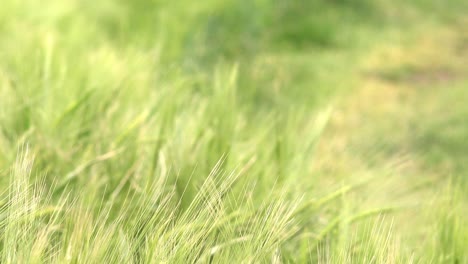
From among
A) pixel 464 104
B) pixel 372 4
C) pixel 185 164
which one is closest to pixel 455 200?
pixel 185 164

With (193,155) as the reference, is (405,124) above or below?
below

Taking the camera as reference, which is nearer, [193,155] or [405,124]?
[193,155]

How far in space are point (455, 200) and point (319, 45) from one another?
2.89m

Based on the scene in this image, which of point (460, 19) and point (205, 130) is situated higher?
point (205, 130)

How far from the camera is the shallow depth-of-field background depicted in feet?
2.27

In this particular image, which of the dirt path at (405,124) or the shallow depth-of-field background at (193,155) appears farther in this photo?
the dirt path at (405,124)

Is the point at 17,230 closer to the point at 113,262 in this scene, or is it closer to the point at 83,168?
the point at 113,262

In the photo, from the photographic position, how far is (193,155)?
40.8 inches

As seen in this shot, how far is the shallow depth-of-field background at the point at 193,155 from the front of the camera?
69cm

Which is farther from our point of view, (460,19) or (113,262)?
(460,19)

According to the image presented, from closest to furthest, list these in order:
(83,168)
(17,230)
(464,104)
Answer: (17,230) < (83,168) < (464,104)

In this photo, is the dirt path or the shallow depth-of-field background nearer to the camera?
the shallow depth-of-field background

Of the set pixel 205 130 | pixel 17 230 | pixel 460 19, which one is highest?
pixel 17 230

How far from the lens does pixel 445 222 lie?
0.87 meters
